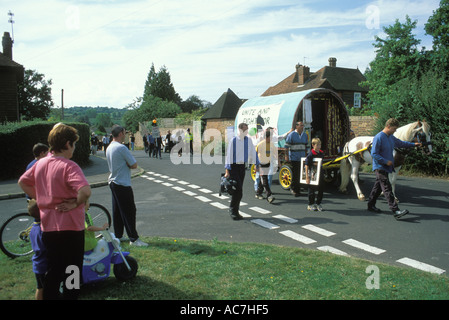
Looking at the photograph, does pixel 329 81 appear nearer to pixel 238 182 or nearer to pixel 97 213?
pixel 238 182

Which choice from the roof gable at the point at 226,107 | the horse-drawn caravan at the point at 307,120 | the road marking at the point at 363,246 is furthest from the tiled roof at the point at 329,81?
the road marking at the point at 363,246

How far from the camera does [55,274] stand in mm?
3105

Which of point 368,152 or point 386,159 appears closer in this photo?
point 386,159

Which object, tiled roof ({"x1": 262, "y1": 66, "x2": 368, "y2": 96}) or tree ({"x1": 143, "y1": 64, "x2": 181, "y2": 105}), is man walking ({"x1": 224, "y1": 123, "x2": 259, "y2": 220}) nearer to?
tiled roof ({"x1": 262, "y1": 66, "x2": 368, "y2": 96})

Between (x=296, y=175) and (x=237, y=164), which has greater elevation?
(x=237, y=164)

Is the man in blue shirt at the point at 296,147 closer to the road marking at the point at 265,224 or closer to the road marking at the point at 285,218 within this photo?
the road marking at the point at 285,218

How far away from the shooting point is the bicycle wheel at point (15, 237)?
5.05m

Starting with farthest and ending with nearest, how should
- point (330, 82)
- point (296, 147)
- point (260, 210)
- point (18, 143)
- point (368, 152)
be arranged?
1. point (330, 82)
2. point (18, 143)
3. point (296, 147)
4. point (368, 152)
5. point (260, 210)

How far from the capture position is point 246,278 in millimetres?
4211

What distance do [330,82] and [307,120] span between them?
128ft

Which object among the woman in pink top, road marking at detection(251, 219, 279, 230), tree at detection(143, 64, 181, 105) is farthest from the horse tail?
tree at detection(143, 64, 181, 105)

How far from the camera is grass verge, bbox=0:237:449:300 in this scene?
12.4 feet

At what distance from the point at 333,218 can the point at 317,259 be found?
2.88 metres

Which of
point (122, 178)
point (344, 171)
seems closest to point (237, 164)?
point (122, 178)
